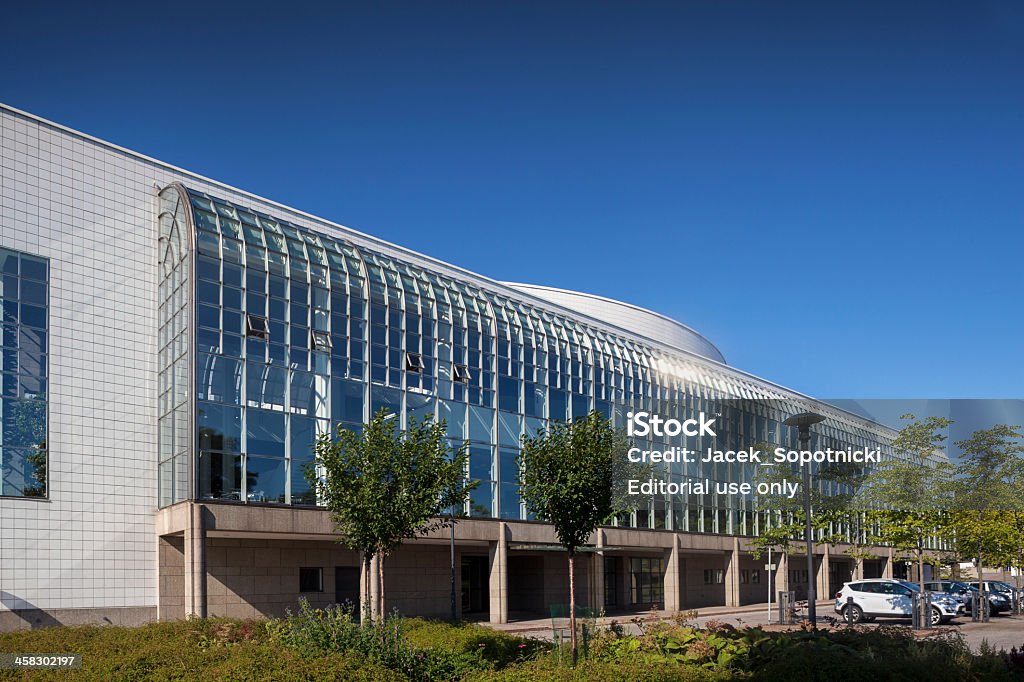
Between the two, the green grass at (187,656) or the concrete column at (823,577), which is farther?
the concrete column at (823,577)

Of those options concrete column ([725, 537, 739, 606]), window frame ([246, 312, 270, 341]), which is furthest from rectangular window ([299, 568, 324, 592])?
concrete column ([725, 537, 739, 606])

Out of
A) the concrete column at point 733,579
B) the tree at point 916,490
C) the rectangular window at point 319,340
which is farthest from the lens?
the concrete column at point 733,579

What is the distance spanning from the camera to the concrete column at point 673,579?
55375 millimetres

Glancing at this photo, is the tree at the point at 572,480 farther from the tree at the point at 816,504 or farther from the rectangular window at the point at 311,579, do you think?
the tree at the point at 816,504

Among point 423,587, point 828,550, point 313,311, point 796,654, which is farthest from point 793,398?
point 796,654

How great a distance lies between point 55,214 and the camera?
34875 mm

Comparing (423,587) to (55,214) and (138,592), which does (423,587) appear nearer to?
(138,592)

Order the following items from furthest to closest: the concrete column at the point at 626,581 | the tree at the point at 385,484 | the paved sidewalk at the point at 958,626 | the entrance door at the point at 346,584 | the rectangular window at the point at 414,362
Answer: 1. the concrete column at the point at 626,581
2. the rectangular window at the point at 414,362
3. the entrance door at the point at 346,584
4. the paved sidewalk at the point at 958,626
5. the tree at the point at 385,484

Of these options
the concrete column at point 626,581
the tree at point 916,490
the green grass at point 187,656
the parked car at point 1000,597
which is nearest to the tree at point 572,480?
the green grass at point 187,656

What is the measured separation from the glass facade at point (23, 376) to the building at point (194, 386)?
0.07 metres

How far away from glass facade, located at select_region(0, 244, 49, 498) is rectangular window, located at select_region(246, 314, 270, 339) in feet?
20.4

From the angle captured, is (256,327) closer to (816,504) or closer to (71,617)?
(71,617)

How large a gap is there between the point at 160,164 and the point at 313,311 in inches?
296

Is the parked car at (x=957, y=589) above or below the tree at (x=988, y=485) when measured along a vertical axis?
below
